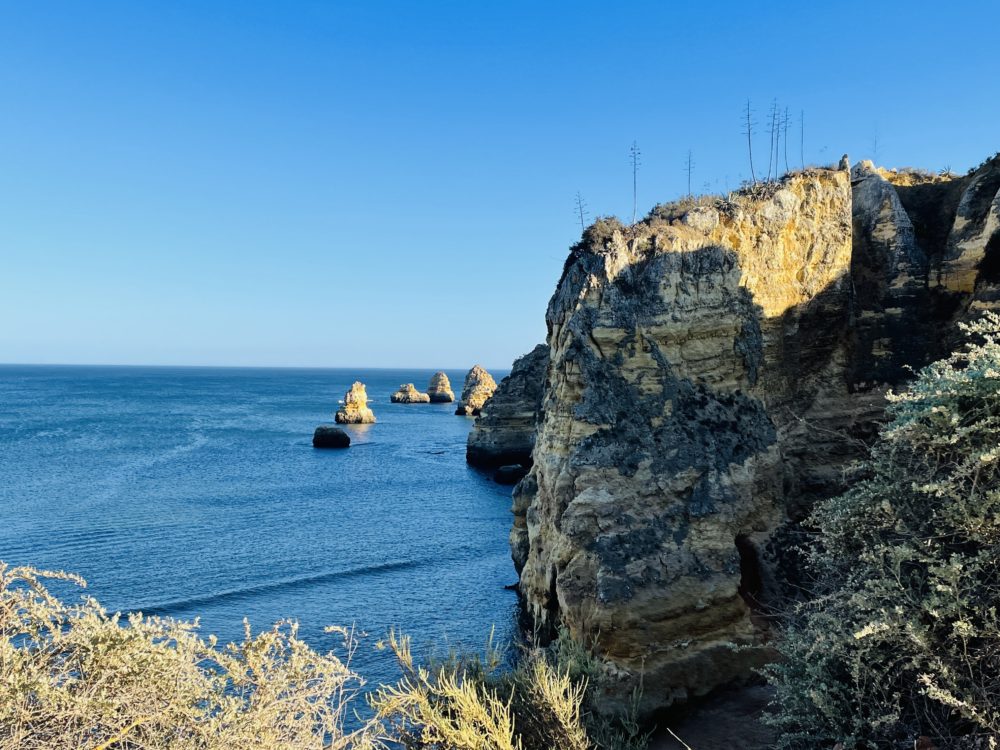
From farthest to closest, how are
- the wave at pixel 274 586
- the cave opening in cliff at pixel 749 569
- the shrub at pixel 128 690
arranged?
1. the wave at pixel 274 586
2. the cave opening in cliff at pixel 749 569
3. the shrub at pixel 128 690

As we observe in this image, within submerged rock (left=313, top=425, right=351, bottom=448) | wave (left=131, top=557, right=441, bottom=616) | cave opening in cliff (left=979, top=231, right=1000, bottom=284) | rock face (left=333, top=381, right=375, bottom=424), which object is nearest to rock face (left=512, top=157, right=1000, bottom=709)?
cave opening in cliff (left=979, top=231, right=1000, bottom=284)

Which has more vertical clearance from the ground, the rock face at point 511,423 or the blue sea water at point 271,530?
the rock face at point 511,423

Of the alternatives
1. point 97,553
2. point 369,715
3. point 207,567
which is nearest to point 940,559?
point 369,715

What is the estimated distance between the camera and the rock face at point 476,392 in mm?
95812

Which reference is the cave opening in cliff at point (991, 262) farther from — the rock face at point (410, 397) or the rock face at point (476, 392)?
the rock face at point (410, 397)

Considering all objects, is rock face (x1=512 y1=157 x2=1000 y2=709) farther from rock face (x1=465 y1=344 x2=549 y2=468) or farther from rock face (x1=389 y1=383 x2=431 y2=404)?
rock face (x1=389 y1=383 x2=431 y2=404)

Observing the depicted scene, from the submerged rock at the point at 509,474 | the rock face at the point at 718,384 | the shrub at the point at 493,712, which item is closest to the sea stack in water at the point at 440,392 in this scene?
the submerged rock at the point at 509,474

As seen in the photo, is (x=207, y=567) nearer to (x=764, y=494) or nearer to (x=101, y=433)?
(x=764, y=494)

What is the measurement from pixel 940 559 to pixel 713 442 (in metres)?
8.26

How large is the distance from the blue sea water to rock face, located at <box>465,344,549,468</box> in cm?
254

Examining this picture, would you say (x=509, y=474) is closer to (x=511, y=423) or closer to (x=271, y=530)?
(x=511, y=423)

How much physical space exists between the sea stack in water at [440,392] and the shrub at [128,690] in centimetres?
11525

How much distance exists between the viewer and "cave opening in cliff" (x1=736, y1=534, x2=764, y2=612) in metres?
15.3

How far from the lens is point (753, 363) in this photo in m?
16.4
